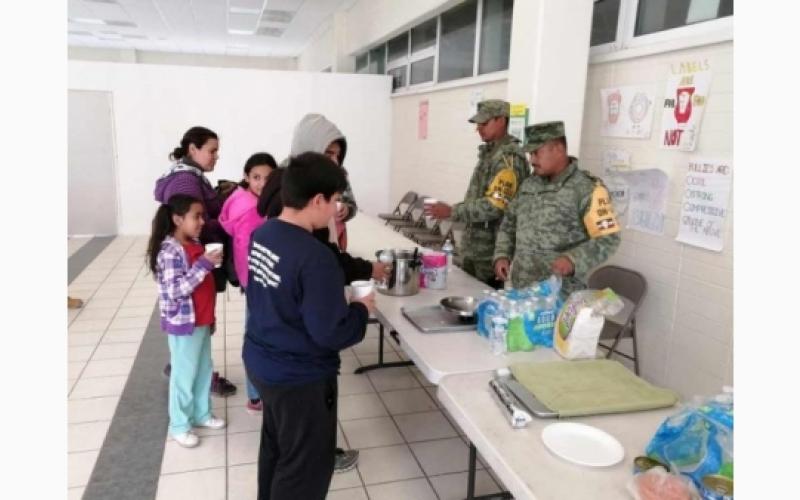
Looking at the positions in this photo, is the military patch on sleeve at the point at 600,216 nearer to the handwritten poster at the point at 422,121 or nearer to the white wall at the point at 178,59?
the handwritten poster at the point at 422,121

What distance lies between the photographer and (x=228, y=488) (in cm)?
235

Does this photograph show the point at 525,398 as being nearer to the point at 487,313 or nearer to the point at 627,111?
the point at 487,313

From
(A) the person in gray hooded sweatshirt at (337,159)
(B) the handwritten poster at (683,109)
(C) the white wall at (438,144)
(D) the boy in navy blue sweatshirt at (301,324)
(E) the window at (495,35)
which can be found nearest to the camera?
(D) the boy in navy blue sweatshirt at (301,324)

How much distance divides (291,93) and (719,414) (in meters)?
7.04

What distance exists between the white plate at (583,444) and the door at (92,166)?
714 centimetres

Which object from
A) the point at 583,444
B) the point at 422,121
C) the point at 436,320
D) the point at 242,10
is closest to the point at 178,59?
the point at 242,10

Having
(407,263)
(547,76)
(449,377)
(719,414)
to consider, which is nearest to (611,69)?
(547,76)

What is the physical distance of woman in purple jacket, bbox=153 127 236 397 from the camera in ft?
8.39

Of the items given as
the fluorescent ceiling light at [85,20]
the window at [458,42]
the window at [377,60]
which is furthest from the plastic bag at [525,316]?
the fluorescent ceiling light at [85,20]

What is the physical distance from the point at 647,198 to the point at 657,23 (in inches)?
37.8

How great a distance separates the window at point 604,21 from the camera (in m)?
3.33

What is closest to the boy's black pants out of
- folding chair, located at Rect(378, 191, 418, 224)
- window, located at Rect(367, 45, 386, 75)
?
folding chair, located at Rect(378, 191, 418, 224)

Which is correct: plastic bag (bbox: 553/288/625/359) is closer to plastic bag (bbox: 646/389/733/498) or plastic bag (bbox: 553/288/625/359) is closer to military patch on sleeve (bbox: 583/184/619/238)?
plastic bag (bbox: 646/389/733/498)
